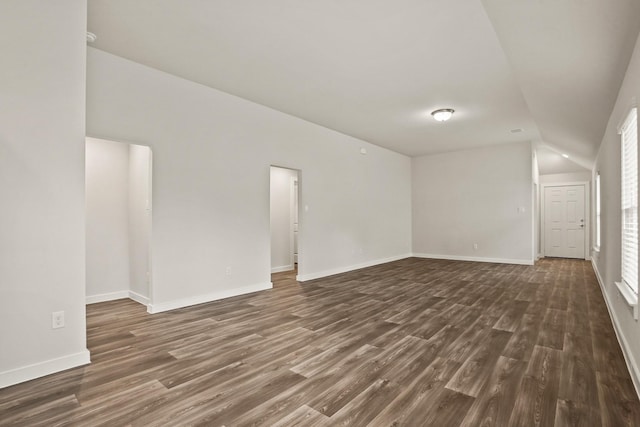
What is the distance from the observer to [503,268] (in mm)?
7098

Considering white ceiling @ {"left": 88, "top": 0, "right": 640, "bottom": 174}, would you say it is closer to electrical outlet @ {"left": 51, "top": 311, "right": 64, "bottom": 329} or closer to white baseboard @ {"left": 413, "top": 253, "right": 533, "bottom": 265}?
electrical outlet @ {"left": 51, "top": 311, "right": 64, "bottom": 329}

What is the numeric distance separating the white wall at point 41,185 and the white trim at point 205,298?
1321mm

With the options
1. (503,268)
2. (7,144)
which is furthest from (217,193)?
(503,268)

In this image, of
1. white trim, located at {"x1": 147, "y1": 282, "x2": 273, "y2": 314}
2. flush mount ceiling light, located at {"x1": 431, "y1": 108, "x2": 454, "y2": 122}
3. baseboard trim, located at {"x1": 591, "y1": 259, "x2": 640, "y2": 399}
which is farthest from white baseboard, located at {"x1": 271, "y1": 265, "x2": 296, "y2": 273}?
baseboard trim, located at {"x1": 591, "y1": 259, "x2": 640, "y2": 399}

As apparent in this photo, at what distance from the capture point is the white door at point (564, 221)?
880 cm

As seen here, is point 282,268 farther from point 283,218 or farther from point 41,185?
point 41,185

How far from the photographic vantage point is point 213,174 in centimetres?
449

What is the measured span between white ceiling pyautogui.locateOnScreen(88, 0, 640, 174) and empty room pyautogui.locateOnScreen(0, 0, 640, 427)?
1.1 inches

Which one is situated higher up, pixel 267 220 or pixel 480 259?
pixel 267 220

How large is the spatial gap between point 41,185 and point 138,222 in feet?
7.33

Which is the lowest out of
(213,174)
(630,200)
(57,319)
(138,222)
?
(57,319)

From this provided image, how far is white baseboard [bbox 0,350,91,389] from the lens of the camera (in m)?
2.29

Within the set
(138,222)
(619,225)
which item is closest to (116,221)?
(138,222)

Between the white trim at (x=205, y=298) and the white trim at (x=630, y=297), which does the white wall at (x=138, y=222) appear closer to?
the white trim at (x=205, y=298)
